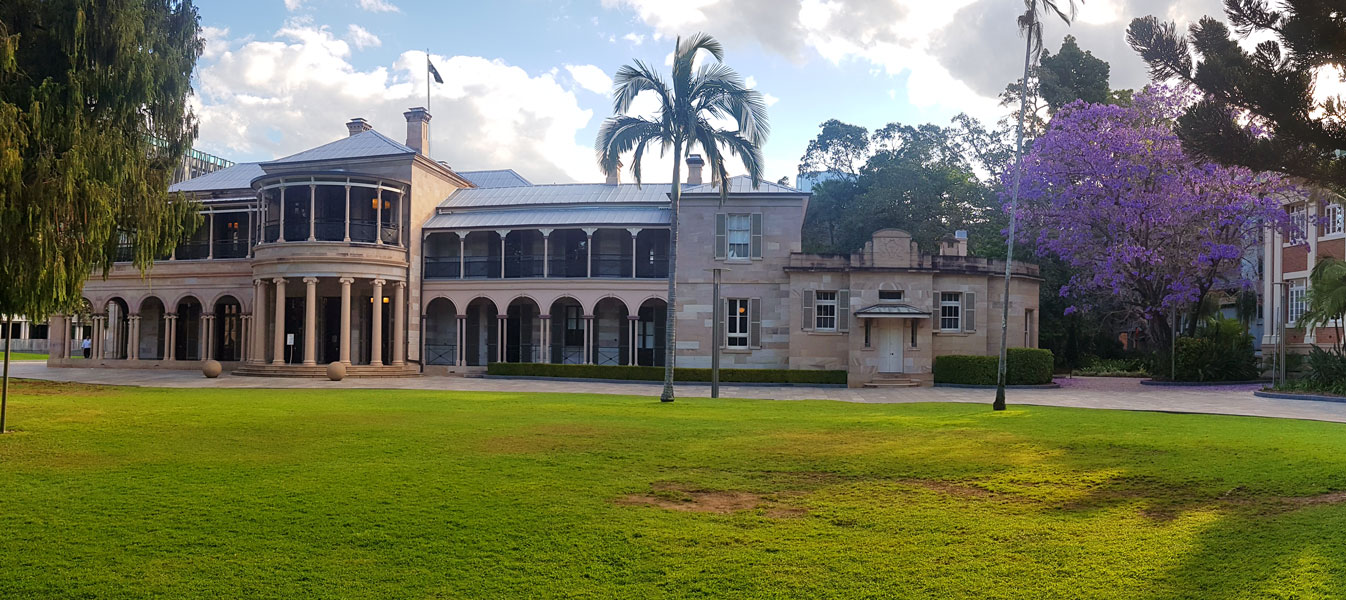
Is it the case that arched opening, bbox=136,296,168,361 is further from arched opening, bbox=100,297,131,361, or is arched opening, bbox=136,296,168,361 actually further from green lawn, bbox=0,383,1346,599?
green lawn, bbox=0,383,1346,599

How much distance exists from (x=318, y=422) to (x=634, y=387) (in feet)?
49.3

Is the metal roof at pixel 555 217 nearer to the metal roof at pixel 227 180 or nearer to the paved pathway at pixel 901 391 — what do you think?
the paved pathway at pixel 901 391

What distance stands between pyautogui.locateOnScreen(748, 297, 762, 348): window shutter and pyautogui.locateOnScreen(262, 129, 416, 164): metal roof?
573 inches

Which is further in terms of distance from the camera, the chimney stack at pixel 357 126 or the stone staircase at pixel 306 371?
the chimney stack at pixel 357 126

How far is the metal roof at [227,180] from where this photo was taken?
3928 cm

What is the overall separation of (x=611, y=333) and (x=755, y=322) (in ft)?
24.3

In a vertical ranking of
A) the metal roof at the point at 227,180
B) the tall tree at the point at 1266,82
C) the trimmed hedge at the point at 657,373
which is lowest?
the trimmed hedge at the point at 657,373

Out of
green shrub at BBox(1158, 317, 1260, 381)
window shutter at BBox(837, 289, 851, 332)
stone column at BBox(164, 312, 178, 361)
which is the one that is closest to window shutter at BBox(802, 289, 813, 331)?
window shutter at BBox(837, 289, 851, 332)

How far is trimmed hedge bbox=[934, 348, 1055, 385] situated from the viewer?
95.9ft

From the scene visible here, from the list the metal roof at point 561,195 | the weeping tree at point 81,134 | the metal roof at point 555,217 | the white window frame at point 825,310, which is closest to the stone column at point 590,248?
the metal roof at point 555,217

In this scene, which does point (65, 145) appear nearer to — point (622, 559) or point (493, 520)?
point (493, 520)

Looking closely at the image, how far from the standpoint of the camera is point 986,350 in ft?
101

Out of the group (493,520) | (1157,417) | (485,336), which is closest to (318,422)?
(493,520)

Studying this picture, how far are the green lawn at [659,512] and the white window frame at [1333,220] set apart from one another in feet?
64.5
